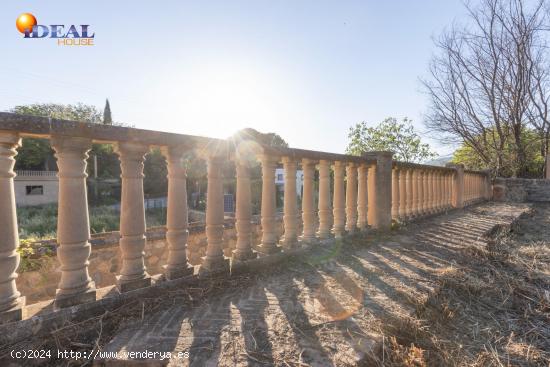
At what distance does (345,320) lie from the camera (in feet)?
A: 5.59

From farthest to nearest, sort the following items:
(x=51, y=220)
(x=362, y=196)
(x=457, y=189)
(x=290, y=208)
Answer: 1. (x=51, y=220)
2. (x=457, y=189)
3. (x=362, y=196)
4. (x=290, y=208)

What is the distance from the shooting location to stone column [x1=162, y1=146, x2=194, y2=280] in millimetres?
2234

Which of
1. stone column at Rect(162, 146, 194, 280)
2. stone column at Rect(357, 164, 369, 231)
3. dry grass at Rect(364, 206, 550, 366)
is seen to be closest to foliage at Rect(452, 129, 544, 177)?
stone column at Rect(357, 164, 369, 231)

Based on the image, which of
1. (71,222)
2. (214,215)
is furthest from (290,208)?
(71,222)

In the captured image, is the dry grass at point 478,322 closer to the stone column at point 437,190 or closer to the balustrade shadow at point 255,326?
the balustrade shadow at point 255,326

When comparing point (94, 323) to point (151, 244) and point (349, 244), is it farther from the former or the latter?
point (151, 244)

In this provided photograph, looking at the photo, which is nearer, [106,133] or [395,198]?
[106,133]

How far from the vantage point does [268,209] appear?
2928 millimetres

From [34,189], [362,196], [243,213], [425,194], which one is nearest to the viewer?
[243,213]

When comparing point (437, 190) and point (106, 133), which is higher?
point (106, 133)

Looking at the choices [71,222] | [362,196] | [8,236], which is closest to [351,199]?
[362,196]

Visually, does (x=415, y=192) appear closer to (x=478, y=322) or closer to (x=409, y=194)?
(x=409, y=194)

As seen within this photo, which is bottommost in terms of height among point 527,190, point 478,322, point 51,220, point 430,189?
point 51,220

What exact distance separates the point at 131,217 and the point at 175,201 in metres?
0.35
